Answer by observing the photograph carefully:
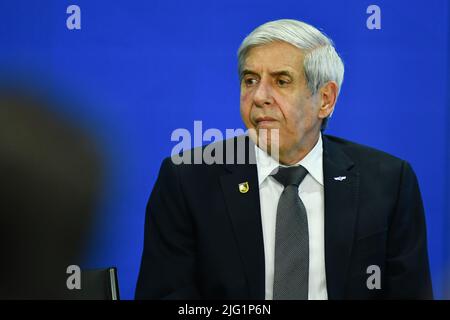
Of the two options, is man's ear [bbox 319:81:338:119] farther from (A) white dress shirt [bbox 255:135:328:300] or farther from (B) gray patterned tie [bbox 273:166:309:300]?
(B) gray patterned tie [bbox 273:166:309:300]

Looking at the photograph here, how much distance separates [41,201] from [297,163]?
3.25ft

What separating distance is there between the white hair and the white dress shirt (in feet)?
0.87

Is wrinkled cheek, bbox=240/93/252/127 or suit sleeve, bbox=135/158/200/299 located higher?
wrinkled cheek, bbox=240/93/252/127

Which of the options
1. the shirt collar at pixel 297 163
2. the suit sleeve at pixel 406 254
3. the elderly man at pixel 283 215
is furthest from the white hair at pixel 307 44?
the suit sleeve at pixel 406 254

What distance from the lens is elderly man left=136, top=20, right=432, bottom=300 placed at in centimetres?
225

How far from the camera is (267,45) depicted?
227 cm

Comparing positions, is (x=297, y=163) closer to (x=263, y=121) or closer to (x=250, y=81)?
(x=263, y=121)

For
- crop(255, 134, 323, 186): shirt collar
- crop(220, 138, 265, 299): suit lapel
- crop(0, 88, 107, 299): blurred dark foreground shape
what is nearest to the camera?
crop(220, 138, 265, 299): suit lapel

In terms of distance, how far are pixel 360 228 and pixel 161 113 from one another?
0.86 metres

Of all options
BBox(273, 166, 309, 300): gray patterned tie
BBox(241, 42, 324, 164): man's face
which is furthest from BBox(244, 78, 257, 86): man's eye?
BBox(273, 166, 309, 300): gray patterned tie

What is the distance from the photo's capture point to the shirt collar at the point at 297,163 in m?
2.33

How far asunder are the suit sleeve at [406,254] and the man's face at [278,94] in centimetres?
42

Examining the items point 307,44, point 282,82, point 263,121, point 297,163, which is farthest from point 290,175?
point 307,44

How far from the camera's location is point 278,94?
229 cm
